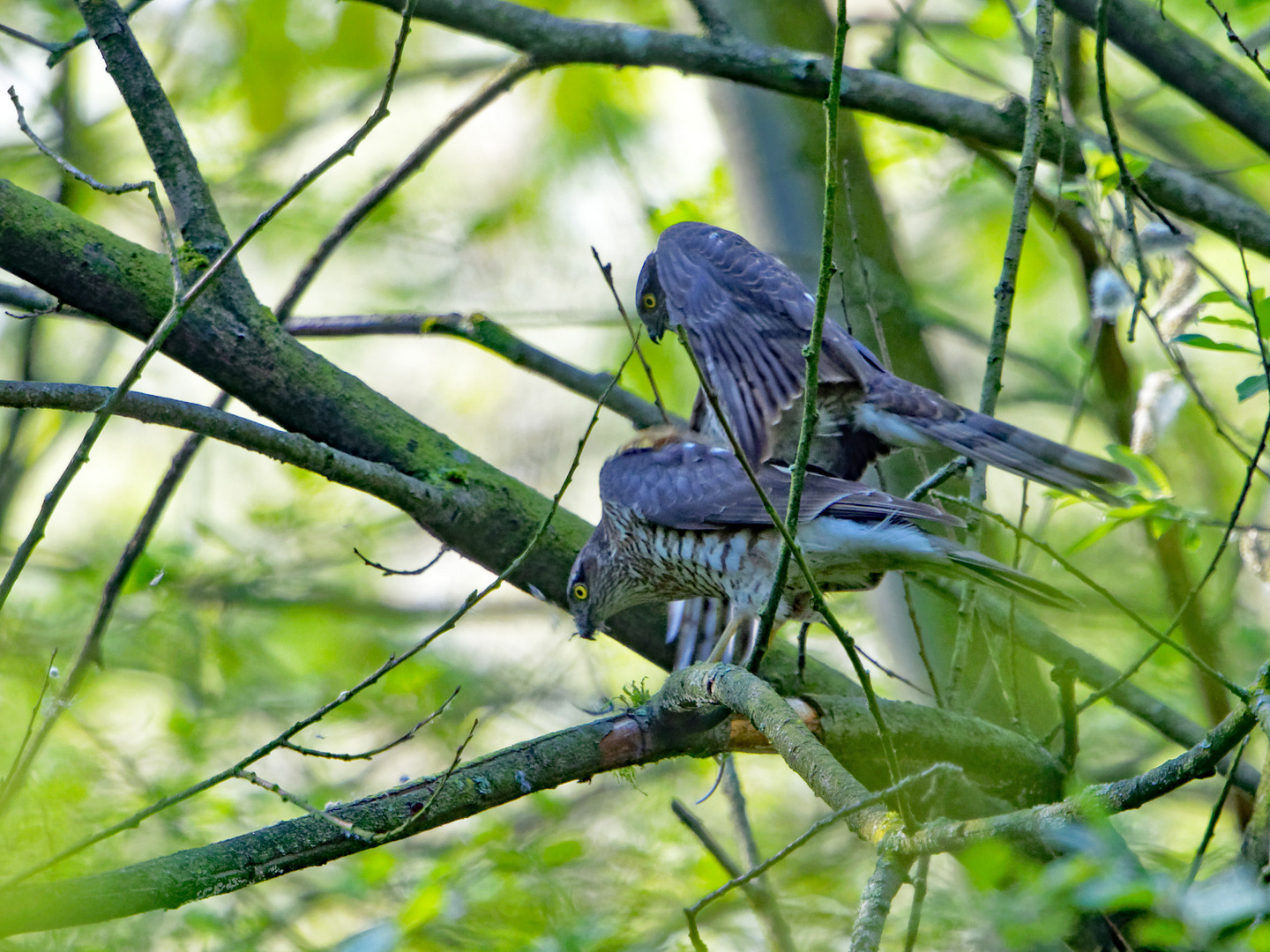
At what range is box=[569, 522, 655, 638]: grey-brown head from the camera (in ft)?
12.7

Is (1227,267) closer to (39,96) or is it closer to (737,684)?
(737,684)

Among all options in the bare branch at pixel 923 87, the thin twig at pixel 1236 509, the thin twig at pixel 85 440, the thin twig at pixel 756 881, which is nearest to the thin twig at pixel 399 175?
the bare branch at pixel 923 87

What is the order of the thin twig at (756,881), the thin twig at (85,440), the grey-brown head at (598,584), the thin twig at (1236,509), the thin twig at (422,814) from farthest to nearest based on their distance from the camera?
the grey-brown head at (598,584)
the thin twig at (756,881)
the thin twig at (1236,509)
the thin twig at (422,814)
the thin twig at (85,440)

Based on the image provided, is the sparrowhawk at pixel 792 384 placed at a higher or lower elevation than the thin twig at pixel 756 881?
higher

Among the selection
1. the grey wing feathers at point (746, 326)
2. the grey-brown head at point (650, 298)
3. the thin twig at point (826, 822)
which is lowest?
the thin twig at point (826, 822)

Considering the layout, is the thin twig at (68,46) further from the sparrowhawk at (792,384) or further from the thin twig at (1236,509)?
the thin twig at (1236,509)

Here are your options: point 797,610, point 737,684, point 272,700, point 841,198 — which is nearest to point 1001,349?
point 797,610

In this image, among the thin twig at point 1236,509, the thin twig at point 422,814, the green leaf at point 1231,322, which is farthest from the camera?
the green leaf at point 1231,322

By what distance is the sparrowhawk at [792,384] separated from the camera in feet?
10.6

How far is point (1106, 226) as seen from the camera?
4.79 meters

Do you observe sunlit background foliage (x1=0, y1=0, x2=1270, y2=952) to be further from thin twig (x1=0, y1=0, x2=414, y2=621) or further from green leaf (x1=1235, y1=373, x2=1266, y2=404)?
thin twig (x1=0, y1=0, x2=414, y2=621)

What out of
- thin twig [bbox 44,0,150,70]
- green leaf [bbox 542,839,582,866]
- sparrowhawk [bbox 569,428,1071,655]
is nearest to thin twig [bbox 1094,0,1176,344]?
sparrowhawk [bbox 569,428,1071,655]

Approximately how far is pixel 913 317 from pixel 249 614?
183 inches

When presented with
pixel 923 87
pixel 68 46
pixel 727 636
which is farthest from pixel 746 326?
pixel 68 46
